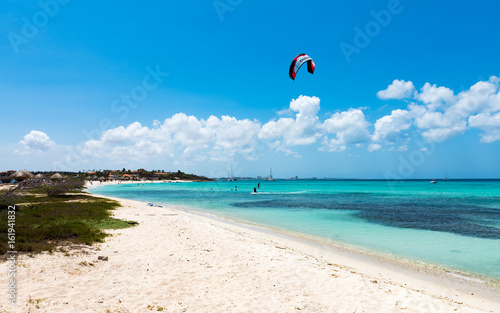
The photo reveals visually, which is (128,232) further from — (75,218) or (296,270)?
(296,270)

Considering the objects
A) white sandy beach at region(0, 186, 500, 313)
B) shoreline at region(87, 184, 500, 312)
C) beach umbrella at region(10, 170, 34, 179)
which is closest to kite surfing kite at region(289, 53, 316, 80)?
shoreline at region(87, 184, 500, 312)

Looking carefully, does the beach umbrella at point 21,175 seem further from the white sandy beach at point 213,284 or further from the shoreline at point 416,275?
the shoreline at point 416,275

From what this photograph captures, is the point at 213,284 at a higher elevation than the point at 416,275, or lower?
higher

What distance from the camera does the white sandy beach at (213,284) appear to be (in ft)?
19.9

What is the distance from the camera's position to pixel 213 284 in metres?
7.36

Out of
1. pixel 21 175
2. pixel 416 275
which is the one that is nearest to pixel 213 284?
pixel 416 275

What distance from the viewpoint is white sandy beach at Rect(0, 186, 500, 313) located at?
606cm

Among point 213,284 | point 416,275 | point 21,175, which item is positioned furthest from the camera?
point 21,175

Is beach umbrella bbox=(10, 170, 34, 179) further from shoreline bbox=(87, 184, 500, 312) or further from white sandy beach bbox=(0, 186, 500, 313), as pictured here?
shoreline bbox=(87, 184, 500, 312)

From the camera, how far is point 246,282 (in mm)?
7590

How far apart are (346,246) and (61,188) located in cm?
3148

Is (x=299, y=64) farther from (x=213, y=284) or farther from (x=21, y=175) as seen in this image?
Answer: (x=21, y=175)

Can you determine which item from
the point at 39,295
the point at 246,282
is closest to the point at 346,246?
the point at 246,282

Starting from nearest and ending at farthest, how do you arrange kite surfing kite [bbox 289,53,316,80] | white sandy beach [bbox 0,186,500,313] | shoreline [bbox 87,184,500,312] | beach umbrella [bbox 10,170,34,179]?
white sandy beach [bbox 0,186,500,313]
shoreline [bbox 87,184,500,312]
kite surfing kite [bbox 289,53,316,80]
beach umbrella [bbox 10,170,34,179]
